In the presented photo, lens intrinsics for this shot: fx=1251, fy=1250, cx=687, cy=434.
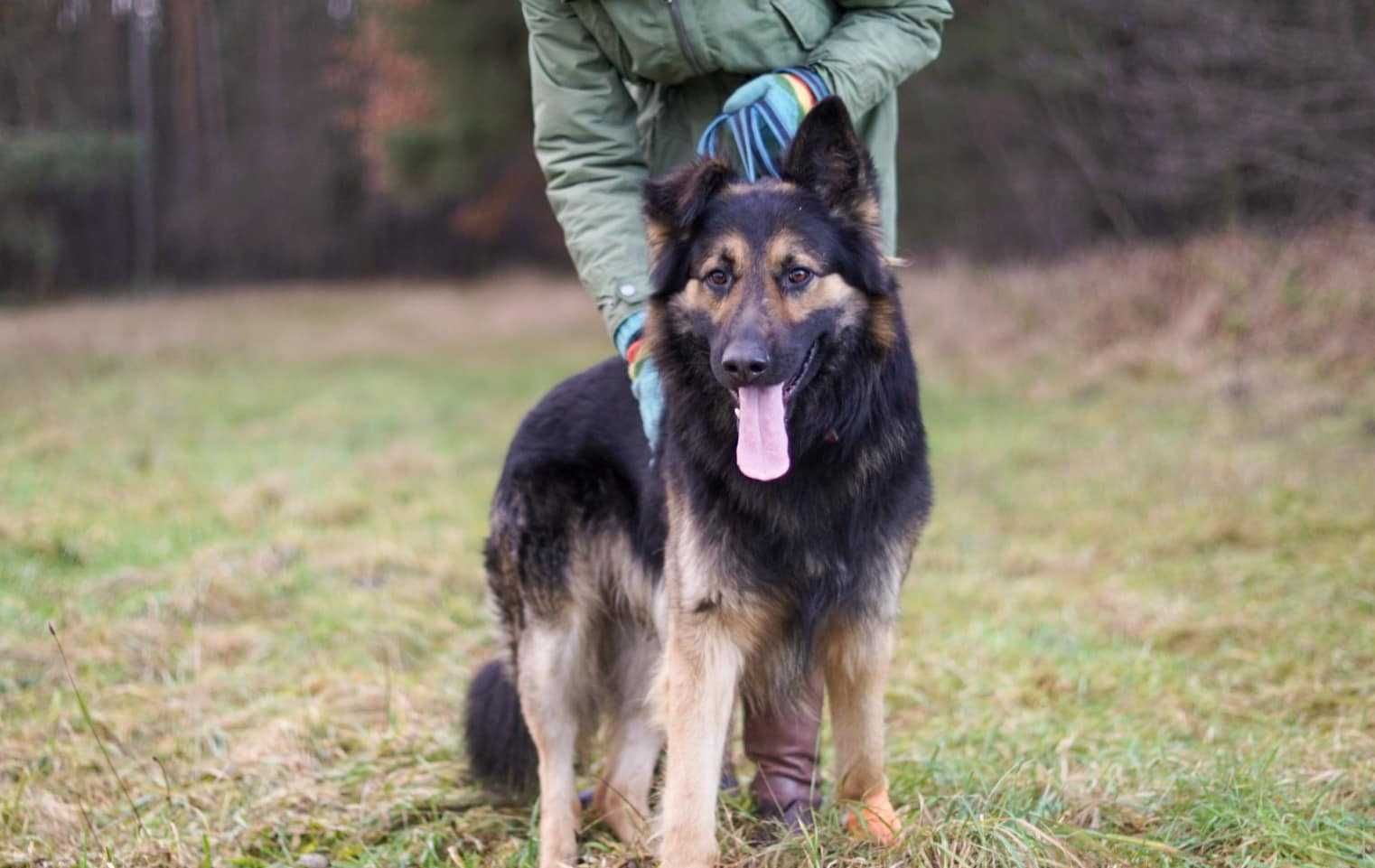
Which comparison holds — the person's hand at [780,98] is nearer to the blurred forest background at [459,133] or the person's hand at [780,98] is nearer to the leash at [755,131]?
the leash at [755,131]

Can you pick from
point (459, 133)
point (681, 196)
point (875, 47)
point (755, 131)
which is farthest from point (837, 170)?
point (459, 133)

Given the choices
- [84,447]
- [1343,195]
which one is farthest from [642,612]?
[1343,195]

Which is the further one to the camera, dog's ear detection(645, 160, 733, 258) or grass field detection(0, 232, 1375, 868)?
grass field detection(0, 232, 1375, 868)

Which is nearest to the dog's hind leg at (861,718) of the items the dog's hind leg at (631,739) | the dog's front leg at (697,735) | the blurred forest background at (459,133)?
the dog's front leg at (697,735)

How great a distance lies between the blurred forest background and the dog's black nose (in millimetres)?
9884

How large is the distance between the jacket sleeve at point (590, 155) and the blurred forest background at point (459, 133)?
935 cm

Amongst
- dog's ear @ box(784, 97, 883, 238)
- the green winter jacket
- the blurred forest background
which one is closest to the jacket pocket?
the green winter jacket

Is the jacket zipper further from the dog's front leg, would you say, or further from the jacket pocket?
the dog's front leg

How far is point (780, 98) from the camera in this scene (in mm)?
2961

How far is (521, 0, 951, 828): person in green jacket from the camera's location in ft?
10.2

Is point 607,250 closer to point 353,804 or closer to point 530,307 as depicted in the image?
point 353,804

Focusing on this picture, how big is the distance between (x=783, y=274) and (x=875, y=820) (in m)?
1.32

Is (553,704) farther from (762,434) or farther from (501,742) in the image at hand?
(762,434)

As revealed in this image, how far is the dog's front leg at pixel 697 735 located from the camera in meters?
2.80
